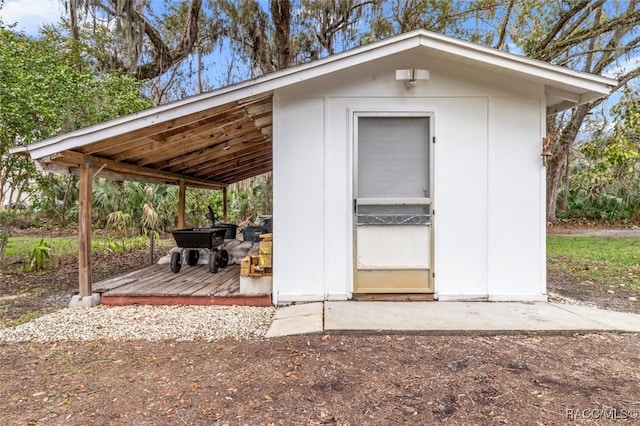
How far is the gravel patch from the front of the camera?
137 inches

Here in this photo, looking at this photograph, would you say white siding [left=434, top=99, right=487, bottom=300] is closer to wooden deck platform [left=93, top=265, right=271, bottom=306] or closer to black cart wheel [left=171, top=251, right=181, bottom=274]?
wooden deck platform [left=93, top=265, right=271, bottom=306]

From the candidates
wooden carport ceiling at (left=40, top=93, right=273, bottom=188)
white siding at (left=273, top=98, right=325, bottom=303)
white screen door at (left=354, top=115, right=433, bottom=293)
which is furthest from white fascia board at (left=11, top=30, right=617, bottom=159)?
white screen door at (left=354, top=115, right=433, bottom=293)

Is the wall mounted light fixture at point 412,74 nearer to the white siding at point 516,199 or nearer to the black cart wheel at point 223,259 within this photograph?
the white siding at point 516,199

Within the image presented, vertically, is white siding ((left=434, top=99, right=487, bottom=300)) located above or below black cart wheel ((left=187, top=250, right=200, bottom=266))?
above

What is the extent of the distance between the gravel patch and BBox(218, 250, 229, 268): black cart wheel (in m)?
1.72

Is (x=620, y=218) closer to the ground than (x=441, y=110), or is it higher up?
closer to the ground

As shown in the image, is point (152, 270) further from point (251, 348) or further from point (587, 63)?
point (587, 63)

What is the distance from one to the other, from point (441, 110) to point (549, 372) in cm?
287

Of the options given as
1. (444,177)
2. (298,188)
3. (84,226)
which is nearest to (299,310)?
(298,188)

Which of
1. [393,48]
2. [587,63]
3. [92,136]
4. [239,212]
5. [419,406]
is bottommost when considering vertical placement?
[419,406]

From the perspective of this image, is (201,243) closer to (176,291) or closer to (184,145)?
(176,291)

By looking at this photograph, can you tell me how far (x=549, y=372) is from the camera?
2.68 m

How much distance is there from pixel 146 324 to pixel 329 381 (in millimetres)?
2184

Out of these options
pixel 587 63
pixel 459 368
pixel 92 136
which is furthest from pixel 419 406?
pixel 587 63
